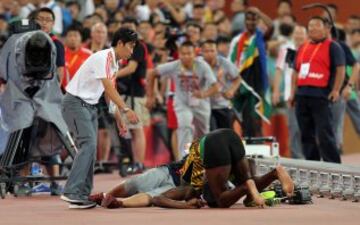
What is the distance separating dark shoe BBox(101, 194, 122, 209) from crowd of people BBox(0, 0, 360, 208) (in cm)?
3

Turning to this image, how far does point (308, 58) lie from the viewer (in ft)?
56.0

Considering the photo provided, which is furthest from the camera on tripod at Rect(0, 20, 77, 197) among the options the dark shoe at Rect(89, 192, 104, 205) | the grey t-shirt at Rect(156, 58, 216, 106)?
the grey t-shirt at Rect(156, 58, 216, 106)

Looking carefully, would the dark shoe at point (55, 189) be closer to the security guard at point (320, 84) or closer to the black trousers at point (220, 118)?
the security guard at point (320, 84)

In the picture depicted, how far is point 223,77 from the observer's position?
63.6 feet

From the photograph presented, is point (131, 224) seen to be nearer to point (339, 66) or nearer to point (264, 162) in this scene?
point (264, 162)

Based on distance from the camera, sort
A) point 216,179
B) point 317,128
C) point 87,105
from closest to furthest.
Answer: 1. point 216,179
2. point 87,105
3. point 317,128

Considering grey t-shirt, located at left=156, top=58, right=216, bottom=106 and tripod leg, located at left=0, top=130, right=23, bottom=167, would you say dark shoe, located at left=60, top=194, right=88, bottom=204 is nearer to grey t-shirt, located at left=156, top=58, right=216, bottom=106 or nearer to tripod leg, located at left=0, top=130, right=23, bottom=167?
tripod leg, located at left=0, top=130, right=23, bottom=167

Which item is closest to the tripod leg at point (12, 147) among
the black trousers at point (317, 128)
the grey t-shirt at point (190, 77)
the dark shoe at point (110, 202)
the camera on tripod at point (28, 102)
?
the camera on tripod at point (28, 102)

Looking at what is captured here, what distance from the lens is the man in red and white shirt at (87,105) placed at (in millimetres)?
13148

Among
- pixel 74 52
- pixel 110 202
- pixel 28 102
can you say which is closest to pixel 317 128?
pixel 74 52

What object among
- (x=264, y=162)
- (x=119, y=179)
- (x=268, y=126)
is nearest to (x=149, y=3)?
(x=268, y=126)

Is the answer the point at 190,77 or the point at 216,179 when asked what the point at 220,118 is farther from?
the point at 216,179

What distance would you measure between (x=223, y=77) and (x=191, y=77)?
3.56 ft

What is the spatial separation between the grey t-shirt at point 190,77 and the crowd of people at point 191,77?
0.6 inches
